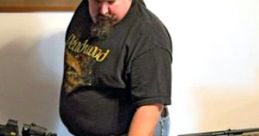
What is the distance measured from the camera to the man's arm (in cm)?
116

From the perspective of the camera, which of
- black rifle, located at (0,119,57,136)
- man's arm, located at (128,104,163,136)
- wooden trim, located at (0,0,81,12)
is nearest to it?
man's arm, located at (128,104,163,136)

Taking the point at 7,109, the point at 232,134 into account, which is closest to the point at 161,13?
the point at 232,134

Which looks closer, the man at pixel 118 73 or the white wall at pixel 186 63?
the man at pixel 118 73

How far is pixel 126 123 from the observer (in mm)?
1320

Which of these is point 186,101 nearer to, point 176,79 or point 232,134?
point 176,79

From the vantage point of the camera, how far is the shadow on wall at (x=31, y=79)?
5.87ft

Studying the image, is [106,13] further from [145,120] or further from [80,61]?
[145,120]

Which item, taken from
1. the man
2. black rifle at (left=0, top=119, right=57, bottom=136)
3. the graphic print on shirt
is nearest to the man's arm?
the man

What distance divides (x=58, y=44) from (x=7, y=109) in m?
0.34

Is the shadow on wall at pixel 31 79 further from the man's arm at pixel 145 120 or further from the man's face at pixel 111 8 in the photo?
the man's arm at pixel 145 120

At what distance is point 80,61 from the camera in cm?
136

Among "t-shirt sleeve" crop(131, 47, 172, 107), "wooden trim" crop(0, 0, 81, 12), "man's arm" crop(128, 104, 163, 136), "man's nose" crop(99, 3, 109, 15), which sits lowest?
"man's arm" crop(128, 104, 163, 136)

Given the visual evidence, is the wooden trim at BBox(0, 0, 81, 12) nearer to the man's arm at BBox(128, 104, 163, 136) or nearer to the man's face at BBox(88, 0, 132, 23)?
the man's face at BBox(88, 0, 132, 23)

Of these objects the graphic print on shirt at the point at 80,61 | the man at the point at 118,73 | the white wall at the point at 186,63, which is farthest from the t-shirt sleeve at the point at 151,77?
the white wall at the point at 186,63
